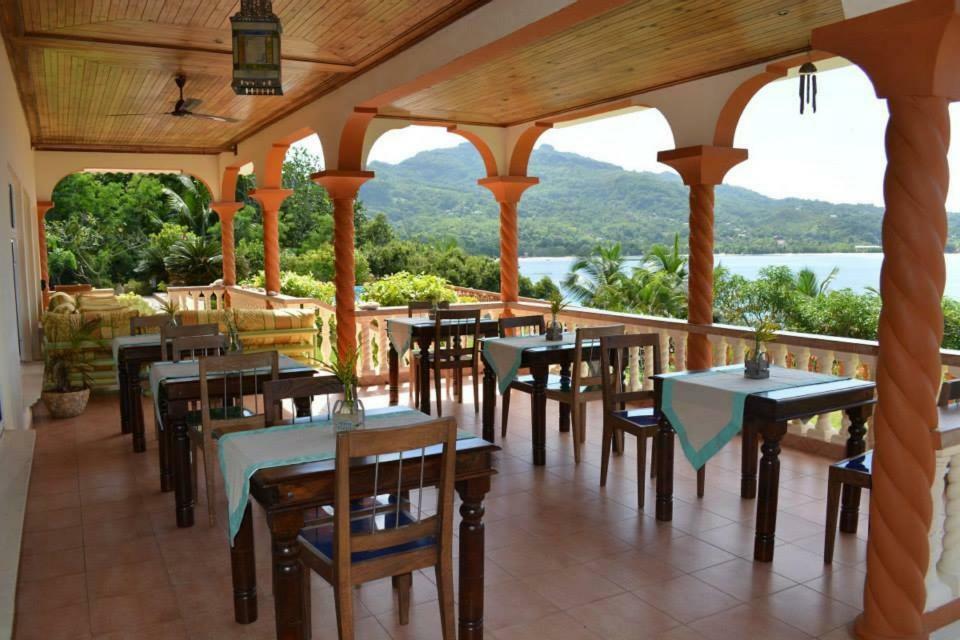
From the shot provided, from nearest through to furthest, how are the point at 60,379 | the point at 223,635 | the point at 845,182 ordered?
the point at 223,635 → the point at 60,379 → the point at 845,182

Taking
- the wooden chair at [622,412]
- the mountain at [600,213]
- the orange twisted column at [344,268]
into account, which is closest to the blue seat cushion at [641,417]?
the wooden chair at [622,412]

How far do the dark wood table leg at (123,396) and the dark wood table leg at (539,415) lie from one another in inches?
128

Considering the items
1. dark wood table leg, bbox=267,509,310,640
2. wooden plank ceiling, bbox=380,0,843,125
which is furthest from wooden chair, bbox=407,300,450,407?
dark wood table leg, bbox=267,509,310,640

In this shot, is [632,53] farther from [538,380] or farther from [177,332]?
[177,332]

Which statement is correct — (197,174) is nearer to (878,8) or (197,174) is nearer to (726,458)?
(726,458)

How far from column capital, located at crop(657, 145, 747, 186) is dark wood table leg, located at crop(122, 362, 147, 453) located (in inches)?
189

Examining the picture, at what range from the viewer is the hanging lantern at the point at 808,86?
5055 mm

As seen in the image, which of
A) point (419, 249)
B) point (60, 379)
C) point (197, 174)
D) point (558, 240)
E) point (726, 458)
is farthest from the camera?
point (558, 240)

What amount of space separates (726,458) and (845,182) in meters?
42.9

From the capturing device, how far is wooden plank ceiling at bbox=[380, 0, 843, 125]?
16.3 ft

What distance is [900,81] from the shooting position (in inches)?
118

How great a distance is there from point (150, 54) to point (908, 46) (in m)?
5.55

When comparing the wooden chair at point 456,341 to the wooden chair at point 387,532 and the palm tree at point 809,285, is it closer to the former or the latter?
the wooden chair at point 387,532

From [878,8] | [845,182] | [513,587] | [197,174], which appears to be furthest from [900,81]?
[845,182]
